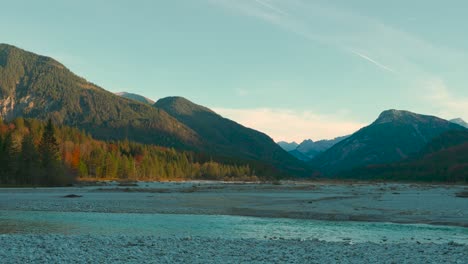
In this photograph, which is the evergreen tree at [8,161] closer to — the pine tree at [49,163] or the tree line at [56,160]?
the tree line at [56,160]

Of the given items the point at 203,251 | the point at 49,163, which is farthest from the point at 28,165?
the point at 203,251

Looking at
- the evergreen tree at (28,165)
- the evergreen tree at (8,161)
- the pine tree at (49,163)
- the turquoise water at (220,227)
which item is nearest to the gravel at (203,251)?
the turquoise water at (220,227)

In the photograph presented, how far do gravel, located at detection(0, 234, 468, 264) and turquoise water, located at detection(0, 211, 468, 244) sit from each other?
14.2ft

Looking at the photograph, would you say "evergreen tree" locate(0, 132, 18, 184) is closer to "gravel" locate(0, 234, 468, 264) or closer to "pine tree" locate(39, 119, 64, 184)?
"pine tree" locate(39, 119, 64, 184)

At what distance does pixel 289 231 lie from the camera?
34.1m

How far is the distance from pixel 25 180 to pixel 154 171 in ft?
279

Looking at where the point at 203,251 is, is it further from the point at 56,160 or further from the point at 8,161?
the point at 56,160

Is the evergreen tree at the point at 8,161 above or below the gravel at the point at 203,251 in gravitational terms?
above

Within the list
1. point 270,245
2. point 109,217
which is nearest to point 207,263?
point 270,245

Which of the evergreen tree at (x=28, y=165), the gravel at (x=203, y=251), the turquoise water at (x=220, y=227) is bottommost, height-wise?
the turquoise water at (x=220, y=227)

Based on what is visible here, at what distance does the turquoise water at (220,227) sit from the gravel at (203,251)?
4.33 metres

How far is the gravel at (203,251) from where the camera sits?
20.6m

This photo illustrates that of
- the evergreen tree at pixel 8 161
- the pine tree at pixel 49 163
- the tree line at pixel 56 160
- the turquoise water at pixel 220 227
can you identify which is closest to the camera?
the turquoise water at pixel 220 227

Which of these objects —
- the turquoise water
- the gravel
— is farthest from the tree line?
the gravel
